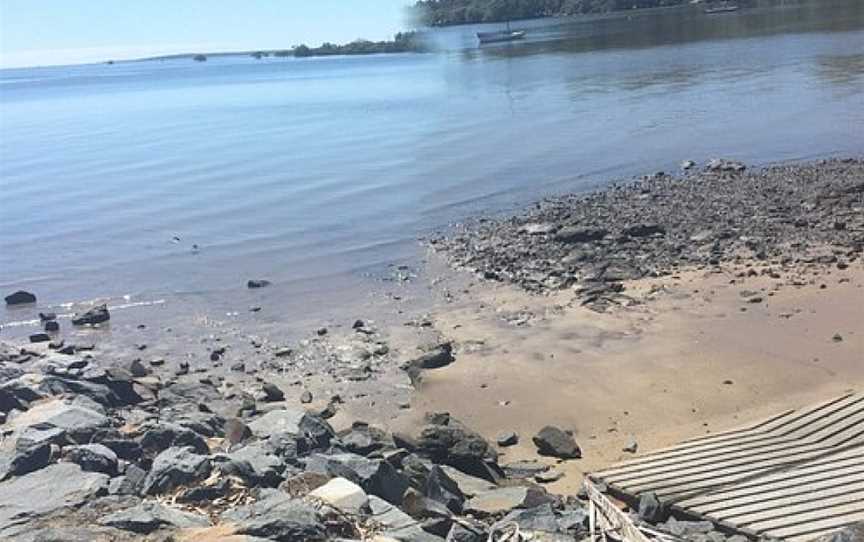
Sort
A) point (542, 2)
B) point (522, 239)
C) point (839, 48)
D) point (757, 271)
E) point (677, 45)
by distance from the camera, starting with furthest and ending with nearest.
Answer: point (542, 2) → point (677, 45) → point (839, 48) → point (522, 239) → point (757, 271)

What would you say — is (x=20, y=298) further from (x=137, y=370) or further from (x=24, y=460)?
(x=24, y=460)

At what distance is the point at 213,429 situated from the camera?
10281 mm

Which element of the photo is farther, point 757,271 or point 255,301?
point 255,301

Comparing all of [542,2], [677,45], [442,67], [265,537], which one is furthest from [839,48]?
[542,2]

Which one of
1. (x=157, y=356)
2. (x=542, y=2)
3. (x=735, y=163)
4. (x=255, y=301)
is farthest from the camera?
(x=542, y=2)

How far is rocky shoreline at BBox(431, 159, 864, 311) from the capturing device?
51.9 ft

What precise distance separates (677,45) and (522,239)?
60711 mm

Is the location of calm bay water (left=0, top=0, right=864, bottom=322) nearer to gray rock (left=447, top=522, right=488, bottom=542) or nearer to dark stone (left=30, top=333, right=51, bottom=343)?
dark stone (left=30, top=333, right=51, bottom=343)

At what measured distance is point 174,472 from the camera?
7.47 metres

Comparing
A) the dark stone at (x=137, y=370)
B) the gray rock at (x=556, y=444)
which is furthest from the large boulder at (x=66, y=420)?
the gray rock at (x=556, y=444)

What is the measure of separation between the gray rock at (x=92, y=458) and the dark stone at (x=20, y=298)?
1060 cm

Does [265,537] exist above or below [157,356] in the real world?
above

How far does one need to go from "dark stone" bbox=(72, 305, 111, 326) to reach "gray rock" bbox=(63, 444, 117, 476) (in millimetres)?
8376

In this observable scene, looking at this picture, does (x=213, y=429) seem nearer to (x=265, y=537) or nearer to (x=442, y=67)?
(x=265, y=537)
